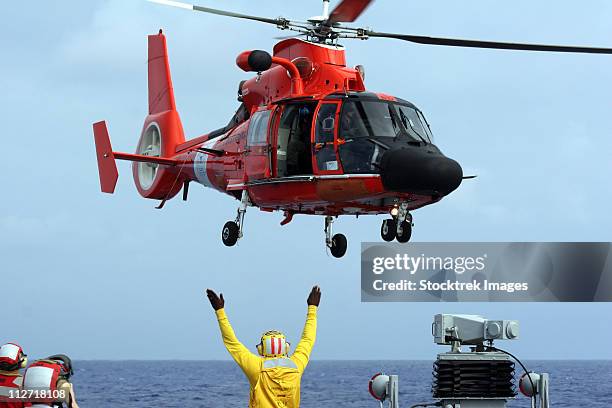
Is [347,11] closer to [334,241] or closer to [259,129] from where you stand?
[259,129]

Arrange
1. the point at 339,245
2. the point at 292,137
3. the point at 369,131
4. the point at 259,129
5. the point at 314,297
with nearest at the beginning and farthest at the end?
1. the point at 314,297
2. the point at 369,131
3. the point at 292,137
4. the point at 259,129
5. the point at 339,245

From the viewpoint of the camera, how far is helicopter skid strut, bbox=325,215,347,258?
19.9 metres

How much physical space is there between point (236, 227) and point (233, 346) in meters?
10.9

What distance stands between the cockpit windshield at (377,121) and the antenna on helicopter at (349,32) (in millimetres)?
1378

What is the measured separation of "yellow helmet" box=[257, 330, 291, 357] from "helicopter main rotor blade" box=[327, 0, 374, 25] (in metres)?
9.44

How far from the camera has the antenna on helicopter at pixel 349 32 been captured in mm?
16969

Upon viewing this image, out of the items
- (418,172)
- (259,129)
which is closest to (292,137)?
(259,129)

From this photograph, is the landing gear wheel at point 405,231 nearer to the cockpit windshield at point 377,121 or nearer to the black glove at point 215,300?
the cockpit windshield at point 377,121

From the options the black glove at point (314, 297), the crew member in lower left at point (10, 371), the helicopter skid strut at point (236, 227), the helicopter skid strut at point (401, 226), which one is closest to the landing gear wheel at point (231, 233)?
the helicopter skid strut at point (236, 227)

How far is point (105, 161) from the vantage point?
2075 cm

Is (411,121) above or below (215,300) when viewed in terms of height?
above

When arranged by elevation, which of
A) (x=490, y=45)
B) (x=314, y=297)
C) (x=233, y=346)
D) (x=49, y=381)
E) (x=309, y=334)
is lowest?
(x=49, y=381)

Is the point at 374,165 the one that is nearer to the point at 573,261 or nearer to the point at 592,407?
the point at 573,261

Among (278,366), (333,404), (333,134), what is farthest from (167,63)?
(333,404)
